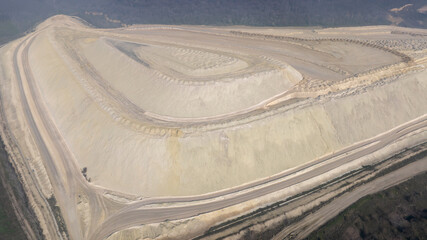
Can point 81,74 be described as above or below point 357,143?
above

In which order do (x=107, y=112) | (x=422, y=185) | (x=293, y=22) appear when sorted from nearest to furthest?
(x=422, y=185), (x=107, y=112), (x=293, y=22)

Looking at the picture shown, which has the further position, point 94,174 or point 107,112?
point 107,112

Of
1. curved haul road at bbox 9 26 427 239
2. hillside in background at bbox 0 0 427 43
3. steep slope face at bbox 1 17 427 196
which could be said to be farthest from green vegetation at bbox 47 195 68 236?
hillside in background at bbox 0 0 427 43

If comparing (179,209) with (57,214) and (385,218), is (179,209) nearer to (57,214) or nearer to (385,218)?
(57,214)

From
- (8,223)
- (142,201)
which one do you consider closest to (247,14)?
(142,201)

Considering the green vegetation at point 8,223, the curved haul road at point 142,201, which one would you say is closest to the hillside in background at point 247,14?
the curved haul road at point 142,201

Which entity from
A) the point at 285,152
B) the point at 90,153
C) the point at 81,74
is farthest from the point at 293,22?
the point at 90,153

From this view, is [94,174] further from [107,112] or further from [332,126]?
[332,126]

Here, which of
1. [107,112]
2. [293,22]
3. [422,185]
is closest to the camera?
[422,185]
